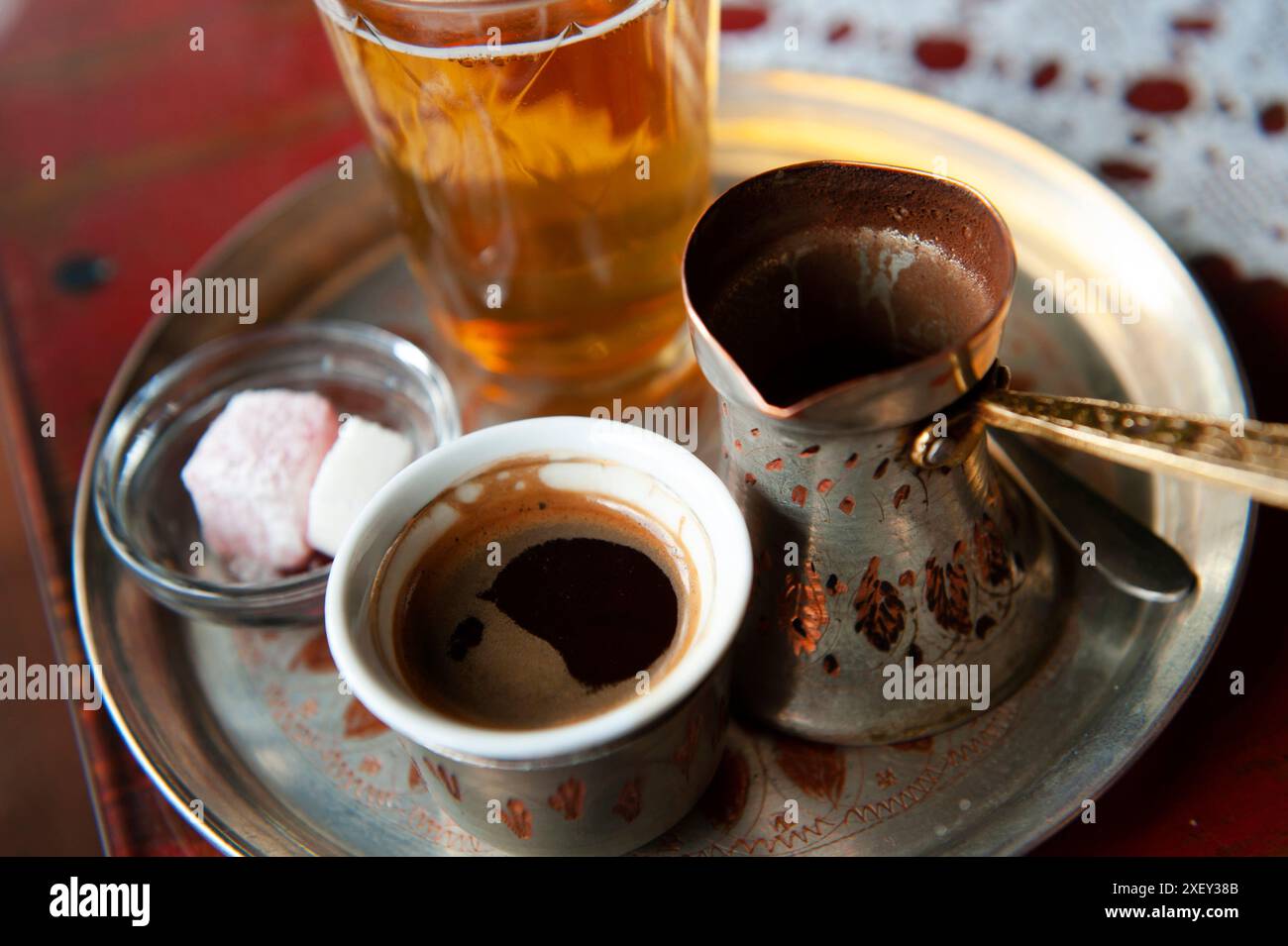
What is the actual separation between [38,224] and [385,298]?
39 cm

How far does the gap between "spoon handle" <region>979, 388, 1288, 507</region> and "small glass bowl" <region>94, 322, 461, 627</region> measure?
17.0 inches

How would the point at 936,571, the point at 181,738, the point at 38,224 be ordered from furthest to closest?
the point at 38,224 < the point at 181,738 < the point at 936,571

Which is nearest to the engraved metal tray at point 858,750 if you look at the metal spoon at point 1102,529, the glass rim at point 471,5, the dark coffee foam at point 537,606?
the metal spoon at point 1102,529

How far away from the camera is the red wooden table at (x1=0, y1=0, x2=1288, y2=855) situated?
703 millimetres

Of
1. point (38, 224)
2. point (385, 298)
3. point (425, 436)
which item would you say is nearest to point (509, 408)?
point (425, 436)

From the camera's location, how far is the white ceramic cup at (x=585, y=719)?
1.88ft

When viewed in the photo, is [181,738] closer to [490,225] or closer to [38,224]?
[490,225]

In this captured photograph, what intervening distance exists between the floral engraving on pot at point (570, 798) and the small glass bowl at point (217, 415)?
25cm

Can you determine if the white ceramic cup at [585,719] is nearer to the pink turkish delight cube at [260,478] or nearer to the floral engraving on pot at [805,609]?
the floral engraving on pot at [805,609]

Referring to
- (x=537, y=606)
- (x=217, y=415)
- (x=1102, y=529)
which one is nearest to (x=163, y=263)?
(x=217, y=415)

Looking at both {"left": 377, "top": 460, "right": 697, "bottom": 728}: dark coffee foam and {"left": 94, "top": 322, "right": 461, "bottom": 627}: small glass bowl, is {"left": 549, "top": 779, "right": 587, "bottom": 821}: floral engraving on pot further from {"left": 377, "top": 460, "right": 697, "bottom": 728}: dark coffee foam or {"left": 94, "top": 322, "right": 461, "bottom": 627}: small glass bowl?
{"left": 94, "top": 322, "right": 461, "bottom": 627}: small glass bowl

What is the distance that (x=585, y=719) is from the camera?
622mm

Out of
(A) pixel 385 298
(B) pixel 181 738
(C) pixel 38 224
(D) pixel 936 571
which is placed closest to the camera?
(D) pixel 936 571

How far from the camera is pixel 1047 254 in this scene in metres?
0.95
